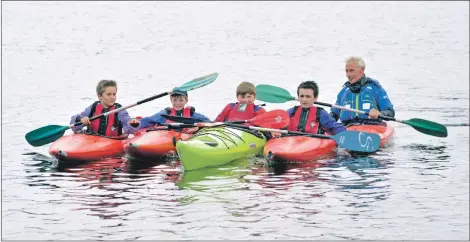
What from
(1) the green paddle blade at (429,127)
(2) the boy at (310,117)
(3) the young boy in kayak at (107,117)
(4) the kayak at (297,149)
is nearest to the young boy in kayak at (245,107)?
(2) the boy at (310,117)

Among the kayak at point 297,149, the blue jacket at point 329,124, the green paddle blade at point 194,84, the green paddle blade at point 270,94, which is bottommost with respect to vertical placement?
the kayak at point 297,149

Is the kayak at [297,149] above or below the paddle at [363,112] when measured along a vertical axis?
below

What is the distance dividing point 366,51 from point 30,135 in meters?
21.6

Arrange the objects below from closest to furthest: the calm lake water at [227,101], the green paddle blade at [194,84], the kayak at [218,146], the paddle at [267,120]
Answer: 1. the calm lake water at [227,101]
2. the kayak at [218,146]
3. the paddle at [267,120]
4. the green paddle blade at [194,84]

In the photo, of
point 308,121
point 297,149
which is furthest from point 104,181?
point 308,121

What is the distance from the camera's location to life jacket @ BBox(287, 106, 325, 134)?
13664mm

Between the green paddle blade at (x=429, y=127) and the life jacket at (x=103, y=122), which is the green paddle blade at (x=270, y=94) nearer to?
the green paddle blade at (x=429, y=127)

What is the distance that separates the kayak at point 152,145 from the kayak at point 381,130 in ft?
8.50

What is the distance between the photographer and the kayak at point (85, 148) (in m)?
13.4

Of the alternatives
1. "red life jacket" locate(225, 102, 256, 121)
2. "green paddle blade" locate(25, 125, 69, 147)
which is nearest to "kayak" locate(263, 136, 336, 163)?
"red life jacket" locate(225, 102, 256, 121)

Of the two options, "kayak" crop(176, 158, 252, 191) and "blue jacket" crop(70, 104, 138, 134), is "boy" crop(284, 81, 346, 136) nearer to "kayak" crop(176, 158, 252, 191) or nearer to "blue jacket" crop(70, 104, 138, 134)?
"kayak" crop(176, 158, 252, 191)

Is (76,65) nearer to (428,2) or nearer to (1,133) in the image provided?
(1,133)

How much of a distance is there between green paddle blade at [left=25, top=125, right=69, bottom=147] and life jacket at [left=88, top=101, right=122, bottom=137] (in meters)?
0.41

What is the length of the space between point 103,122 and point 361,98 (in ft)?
12.5
